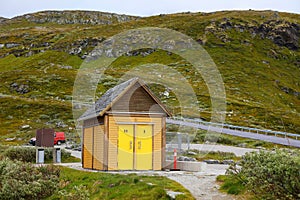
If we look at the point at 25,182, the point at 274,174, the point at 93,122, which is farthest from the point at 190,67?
the point at 274,174

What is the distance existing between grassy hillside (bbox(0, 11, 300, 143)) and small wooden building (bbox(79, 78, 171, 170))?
3263 centimetres

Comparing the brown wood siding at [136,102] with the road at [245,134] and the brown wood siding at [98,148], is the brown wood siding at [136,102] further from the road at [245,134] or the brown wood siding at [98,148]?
the road at [245,134]

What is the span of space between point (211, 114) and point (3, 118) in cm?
3600

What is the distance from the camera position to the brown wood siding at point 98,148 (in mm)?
25391

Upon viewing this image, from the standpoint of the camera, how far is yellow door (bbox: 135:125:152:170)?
2541 cm

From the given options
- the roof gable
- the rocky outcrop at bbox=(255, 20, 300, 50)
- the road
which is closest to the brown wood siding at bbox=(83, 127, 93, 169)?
the roof gable

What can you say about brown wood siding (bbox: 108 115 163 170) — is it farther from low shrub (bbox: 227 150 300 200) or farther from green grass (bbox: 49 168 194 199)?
low shrub (bbox: 227 150 300 200)

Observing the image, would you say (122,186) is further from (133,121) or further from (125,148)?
(133,121)

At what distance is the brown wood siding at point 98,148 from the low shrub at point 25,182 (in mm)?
3240

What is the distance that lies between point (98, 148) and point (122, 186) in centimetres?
769

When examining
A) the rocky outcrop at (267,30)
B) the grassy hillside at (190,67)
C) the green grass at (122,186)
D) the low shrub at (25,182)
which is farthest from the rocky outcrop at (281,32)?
the low shrub at (25,182)

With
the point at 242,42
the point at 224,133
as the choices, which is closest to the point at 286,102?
the point at 242,42

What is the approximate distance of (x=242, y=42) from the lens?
142500mm

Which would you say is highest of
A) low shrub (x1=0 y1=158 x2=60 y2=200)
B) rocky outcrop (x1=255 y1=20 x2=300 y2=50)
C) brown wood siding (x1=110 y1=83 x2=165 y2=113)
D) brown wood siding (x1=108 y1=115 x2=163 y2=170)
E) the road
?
rocky outcrop (x1=255 y1=20 x2=300 y2=50)
